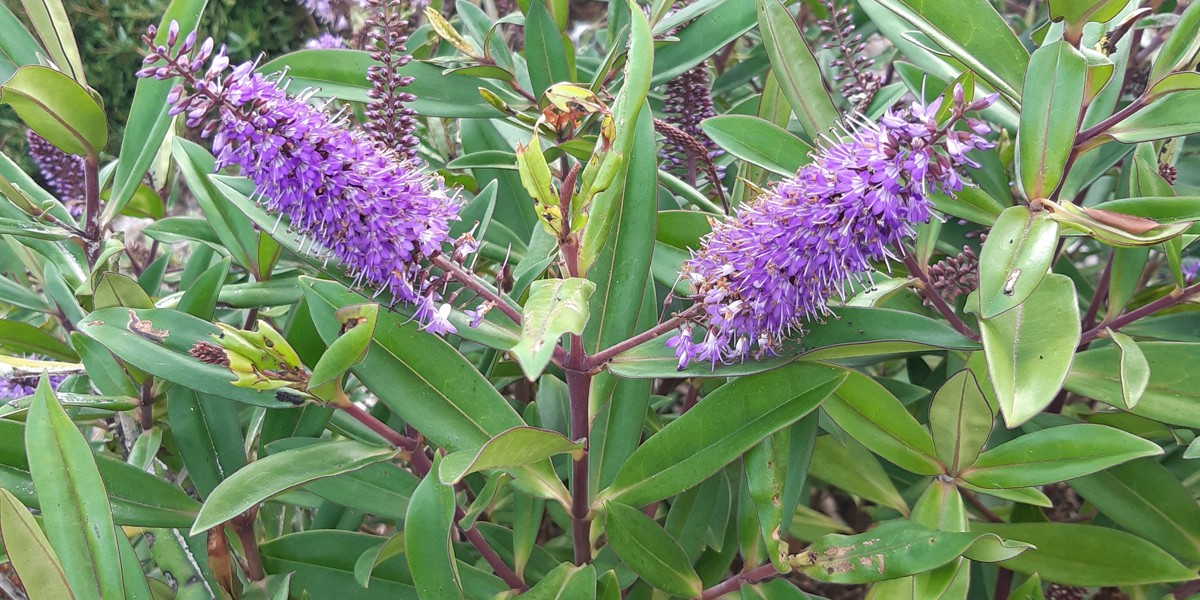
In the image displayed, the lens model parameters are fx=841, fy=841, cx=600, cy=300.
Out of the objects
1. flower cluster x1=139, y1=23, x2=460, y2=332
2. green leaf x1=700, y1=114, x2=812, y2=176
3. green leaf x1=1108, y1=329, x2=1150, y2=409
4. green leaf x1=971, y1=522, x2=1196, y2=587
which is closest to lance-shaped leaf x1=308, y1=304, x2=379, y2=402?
flower cluster x1=139, y1=23, x2=460, y2=332

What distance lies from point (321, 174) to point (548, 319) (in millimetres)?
245

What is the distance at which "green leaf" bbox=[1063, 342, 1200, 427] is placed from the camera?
850mm

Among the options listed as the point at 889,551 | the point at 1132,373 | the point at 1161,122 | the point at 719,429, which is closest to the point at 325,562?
the point at 719,429

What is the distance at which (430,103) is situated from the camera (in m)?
1.08

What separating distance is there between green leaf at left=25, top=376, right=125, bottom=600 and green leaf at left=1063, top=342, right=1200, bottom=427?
3.15ft

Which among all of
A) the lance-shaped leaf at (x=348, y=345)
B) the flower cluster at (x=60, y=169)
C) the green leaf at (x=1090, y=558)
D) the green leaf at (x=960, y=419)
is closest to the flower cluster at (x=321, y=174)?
the lance-shaped leaf at (x=348, y=345)

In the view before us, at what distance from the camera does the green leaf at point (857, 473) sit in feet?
3.32

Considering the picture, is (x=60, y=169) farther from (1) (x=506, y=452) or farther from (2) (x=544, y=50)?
(1) (x=506, y=452)

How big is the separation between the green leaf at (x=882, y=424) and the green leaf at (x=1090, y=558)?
0.71 feet

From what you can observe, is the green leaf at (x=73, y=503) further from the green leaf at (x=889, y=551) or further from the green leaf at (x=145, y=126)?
the green leaf at (x=889, y=551)

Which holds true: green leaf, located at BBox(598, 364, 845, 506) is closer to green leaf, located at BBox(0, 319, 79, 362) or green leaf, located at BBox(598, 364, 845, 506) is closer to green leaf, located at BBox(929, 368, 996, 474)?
green leaf, located at BBox(929, 368, 996, 474)

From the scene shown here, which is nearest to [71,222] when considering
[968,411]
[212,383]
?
[212,383]

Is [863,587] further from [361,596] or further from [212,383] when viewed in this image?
[212,383]

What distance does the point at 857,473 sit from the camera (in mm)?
1018
